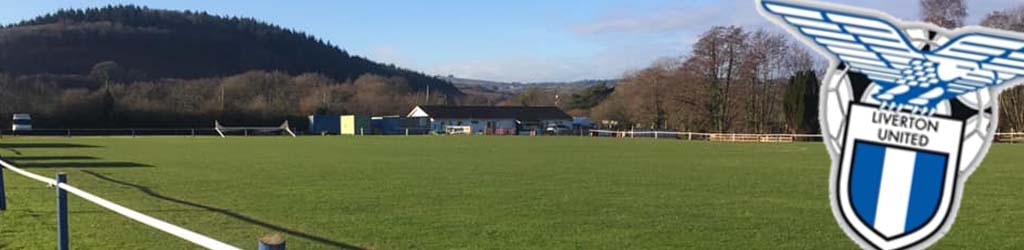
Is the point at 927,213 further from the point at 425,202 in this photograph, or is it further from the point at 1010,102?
the point at 1010,102

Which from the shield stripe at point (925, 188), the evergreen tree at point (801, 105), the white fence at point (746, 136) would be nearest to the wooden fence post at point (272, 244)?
the shield stripe at point (925, 188)

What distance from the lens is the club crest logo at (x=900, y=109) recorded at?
2.88 meters

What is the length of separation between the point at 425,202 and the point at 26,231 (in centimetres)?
550

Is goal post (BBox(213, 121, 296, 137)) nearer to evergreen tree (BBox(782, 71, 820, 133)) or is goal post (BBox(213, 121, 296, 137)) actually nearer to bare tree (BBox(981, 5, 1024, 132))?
evergreen tree (BBox(782, 71, 820, 133))

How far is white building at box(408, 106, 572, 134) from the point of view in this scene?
10981cm

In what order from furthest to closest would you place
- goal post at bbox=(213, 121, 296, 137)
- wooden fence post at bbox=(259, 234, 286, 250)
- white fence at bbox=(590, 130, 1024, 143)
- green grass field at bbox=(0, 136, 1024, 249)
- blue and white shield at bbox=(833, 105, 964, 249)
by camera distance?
1. goal post at bbox=(213, 121, 296, 137)
2. white fence at bbox=(590, 130, 1024, 143)
3. green grass field at bbox=(0, 136, 1024, 249)
4. wooden fence post at bbox=(259, 234, 286, 250)
5. blue and white shield at bbox=(833, 105, 964, 249)

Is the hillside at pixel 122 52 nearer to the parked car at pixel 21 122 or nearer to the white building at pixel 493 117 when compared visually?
the white building at pixel 493 117

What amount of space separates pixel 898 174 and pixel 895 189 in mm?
Result: 53

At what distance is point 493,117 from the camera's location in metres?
113

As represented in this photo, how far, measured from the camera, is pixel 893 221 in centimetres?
305

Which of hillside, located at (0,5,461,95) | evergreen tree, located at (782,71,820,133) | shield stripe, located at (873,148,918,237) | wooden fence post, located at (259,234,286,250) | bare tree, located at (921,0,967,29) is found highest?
hillside, located at (0,5,461,95)

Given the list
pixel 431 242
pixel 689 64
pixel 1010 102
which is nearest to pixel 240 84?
pixel 689 64

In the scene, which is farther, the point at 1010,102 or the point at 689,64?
the point at 689,64

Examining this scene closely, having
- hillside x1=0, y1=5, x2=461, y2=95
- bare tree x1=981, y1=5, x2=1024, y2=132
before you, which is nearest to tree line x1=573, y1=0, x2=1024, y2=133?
bare tree x1=981, y1=5, x2=1024, y2=132
